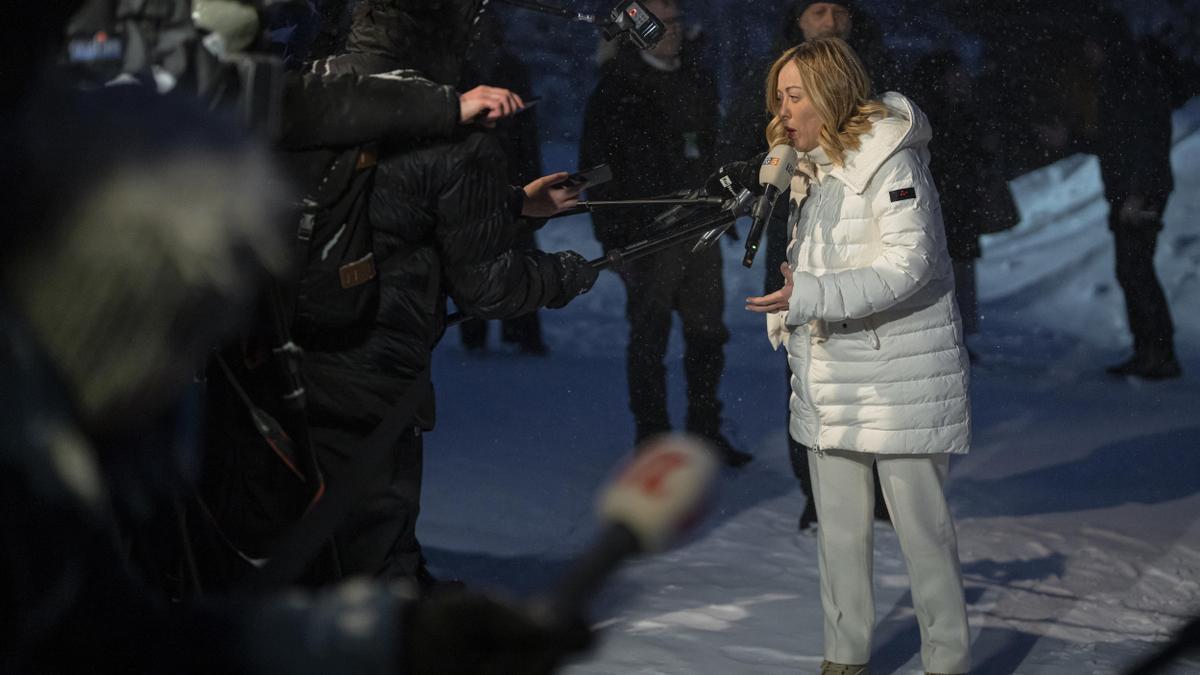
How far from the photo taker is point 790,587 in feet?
11.8

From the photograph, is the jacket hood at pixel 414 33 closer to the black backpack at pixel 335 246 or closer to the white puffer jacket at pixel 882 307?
the black backpack at pixel 335 246

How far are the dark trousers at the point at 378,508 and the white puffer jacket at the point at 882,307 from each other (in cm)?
81

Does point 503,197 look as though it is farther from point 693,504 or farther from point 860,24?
point 860,24

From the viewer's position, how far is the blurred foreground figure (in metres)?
0.85

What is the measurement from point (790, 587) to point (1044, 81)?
3068mm

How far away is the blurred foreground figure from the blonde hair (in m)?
1.84

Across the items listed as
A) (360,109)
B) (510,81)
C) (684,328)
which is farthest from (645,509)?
(510,81)

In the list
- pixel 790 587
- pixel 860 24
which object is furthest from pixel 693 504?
pixel 860 24

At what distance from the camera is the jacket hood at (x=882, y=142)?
104 inches

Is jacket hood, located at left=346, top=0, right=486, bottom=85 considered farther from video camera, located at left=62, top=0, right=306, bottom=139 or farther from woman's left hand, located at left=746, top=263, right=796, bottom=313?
woman's left hand, located at left=746, top=263, right=796, bottom=313

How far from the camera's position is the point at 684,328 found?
4.77m

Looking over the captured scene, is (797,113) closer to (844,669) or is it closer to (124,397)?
(844,669)

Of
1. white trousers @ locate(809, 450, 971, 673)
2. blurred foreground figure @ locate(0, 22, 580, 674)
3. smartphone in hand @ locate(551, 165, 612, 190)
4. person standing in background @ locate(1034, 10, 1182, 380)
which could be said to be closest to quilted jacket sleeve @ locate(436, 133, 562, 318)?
smartphone in hand @ locate(551, 165, 612, 190)

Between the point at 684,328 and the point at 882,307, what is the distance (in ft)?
7.19
